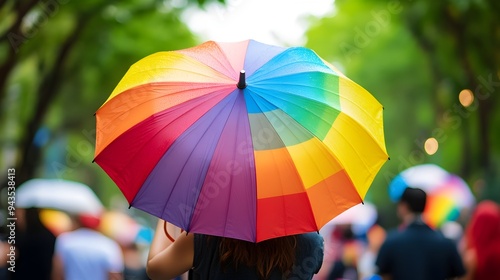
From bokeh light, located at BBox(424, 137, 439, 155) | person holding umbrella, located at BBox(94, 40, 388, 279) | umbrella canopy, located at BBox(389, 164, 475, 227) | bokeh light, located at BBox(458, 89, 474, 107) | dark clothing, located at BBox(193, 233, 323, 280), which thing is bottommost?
dark clothing, located at BBox(193, 233, 323, 280)

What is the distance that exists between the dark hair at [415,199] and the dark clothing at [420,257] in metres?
0.17

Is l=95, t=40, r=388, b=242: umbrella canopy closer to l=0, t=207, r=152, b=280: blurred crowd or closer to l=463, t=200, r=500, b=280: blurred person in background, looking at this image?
l=463, t=200, r=500, b=280: blurred person in background

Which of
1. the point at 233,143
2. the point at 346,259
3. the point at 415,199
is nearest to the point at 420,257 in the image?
the point at 415,199

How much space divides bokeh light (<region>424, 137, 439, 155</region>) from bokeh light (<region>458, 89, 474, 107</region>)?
15.3ft

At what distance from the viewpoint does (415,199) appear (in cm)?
712

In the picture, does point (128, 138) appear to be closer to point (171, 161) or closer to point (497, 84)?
point (171, 161)

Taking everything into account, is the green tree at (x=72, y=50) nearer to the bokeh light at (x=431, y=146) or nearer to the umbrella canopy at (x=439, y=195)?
the umbrella canopy at (x=439, y=195)

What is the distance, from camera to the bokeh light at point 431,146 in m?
27.3

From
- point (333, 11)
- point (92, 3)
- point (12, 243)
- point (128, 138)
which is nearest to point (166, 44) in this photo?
point (92, 3)

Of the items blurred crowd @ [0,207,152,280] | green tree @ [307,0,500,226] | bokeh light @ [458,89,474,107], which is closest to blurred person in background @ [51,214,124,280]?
blurred crowd @ [0,207,152,280]

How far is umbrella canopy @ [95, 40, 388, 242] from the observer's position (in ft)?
12.3

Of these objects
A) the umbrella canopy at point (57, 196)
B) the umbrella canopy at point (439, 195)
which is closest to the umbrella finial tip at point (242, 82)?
the umbrella canopy at point (439, 195)

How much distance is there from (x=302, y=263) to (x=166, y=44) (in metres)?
16.6

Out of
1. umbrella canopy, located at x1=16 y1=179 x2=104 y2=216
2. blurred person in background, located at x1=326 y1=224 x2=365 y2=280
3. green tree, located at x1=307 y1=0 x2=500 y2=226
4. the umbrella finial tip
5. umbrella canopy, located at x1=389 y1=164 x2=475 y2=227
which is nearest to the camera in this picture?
the umbrella finial tip
